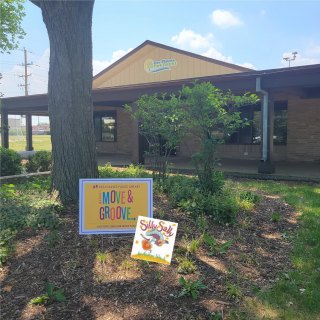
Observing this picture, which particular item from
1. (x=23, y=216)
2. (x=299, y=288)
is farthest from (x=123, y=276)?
(x=23, y=216)

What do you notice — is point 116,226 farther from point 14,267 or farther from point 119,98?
point 119,98

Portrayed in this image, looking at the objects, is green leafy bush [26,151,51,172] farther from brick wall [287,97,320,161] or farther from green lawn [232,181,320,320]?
brick wall [287,97,320,161]

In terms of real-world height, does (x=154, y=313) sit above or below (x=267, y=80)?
below

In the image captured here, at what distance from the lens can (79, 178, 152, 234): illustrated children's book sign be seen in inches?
151

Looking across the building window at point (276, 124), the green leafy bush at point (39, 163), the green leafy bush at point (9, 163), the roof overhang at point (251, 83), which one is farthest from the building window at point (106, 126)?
the green leafy bush at point (9, 163)

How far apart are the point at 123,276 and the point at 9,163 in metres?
8.39

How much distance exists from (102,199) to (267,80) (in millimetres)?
8411

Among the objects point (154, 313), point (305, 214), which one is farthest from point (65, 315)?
point (305, 214)

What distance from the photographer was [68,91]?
17.6 feet

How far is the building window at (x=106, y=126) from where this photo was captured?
22.7 metres

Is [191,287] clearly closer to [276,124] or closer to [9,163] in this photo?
[9,163]

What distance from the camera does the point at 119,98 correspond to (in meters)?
14.7

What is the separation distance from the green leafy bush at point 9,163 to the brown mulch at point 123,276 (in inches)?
267

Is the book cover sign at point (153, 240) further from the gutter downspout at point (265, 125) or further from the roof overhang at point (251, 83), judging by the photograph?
the gutter downspout at point (265, 125)
